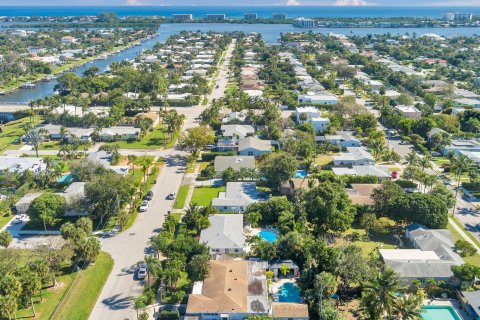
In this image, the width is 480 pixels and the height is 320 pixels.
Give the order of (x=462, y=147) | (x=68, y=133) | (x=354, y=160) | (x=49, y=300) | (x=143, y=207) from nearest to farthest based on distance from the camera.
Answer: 1. (x=49, y=300)
2. (x=143, y=207)
3. (x=354, y=160)
4. (x=462, y=147)
5. (x=68, y=133)

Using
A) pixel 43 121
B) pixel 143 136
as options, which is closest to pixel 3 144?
pixel 43 121

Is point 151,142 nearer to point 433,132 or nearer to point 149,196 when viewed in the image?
point 149,196

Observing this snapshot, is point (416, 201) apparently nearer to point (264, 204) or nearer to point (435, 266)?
point (435, 266)

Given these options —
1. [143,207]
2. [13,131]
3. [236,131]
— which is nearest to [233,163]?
[236,131]

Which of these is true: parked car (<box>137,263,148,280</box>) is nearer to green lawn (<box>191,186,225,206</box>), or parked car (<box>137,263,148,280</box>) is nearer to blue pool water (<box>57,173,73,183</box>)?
green lawn (<box>191,186,225,206</box>)

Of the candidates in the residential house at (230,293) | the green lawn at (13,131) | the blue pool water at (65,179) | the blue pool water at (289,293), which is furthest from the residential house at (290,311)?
the green lawn at (13,131)

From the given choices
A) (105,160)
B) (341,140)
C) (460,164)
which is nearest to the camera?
(460,164)

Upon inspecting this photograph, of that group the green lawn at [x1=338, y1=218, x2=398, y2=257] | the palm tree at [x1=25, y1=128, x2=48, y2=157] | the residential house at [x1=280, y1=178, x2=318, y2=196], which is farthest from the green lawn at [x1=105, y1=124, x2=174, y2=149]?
the green lawn at [x1=338, y1=218, x2=398, y2=257]
